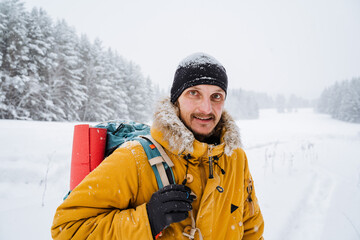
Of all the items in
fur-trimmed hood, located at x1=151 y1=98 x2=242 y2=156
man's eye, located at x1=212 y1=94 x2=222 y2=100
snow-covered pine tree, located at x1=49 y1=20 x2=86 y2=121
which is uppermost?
snow-covered pine tree, located at x1=49 y1=20 x2=86 y2=121

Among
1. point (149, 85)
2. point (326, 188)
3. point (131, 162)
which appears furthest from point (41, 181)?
point (149, 85)

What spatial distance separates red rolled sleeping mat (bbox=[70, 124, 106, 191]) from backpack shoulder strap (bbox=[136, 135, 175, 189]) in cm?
56

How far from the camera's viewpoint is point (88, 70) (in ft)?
73.6

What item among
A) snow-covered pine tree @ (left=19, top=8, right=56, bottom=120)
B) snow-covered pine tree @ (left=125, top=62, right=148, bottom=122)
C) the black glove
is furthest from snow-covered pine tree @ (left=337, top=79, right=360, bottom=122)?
snow-covered pine tree @ (left=19, top=8, right=56, bottom=120)

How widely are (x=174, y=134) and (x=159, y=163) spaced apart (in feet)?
0.92

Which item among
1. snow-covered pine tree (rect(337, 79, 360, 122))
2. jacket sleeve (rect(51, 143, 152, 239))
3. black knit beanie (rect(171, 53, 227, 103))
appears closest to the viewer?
jacket sleeve (rect(51, 143, 152, 239))

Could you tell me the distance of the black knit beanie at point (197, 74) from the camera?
72.2 inches

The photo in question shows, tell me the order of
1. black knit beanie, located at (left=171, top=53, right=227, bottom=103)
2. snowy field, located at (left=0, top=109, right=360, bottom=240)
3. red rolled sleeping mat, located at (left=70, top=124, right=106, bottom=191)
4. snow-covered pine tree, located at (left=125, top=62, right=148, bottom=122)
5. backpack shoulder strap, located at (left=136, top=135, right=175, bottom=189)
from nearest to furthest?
backpack shoulder strap, located at (left=136, top=135, right=175, bottom=189) → red rolled sleeping mat, located at (left=70, top=124, right=106, bottom=191) → black knit beanie, located at (left=171, top=53, right=227, bottom=103) → snowy field, located at (left=0, top=109, right=360, bottom=240) → snow-covered pine tree, located at (left=125, top=62, right=148, bottom=122)

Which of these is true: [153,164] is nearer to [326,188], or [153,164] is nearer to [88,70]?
[326,188]

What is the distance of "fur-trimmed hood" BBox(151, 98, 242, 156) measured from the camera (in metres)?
1.47

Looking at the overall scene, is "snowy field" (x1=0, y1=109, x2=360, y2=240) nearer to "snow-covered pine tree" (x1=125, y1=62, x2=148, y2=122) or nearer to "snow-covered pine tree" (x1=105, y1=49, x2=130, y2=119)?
"snow-covered pine tree" (x1=105, y1=49, x2=130, y2=119)

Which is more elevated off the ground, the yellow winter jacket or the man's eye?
the man's eye

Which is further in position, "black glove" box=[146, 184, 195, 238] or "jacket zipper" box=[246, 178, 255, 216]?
"jacket zipper" box=[246, 178, 255, 216]

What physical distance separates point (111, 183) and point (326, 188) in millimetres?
6471
